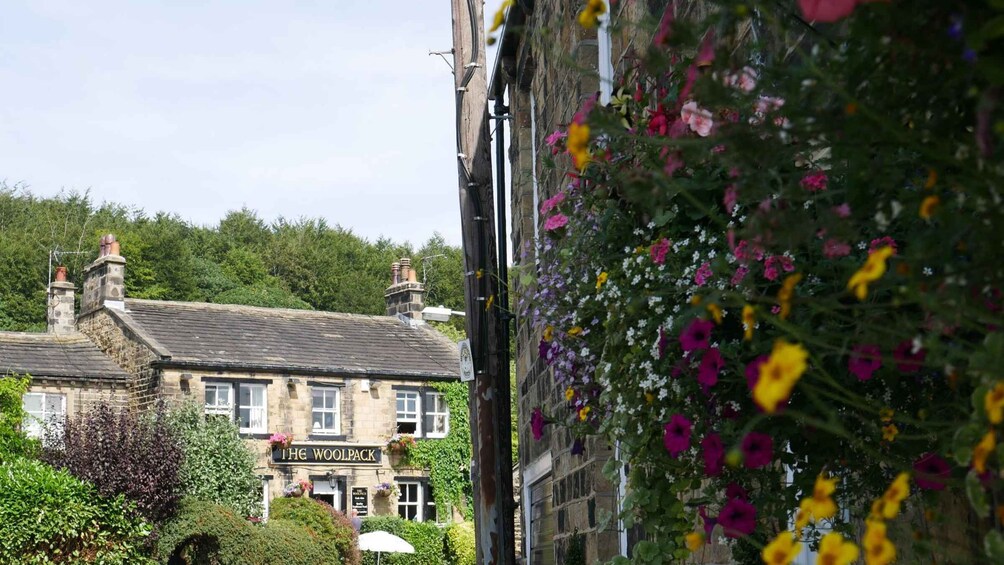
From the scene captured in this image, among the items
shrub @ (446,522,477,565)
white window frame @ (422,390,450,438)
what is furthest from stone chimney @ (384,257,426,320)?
shrub @ (446,522,477,565)

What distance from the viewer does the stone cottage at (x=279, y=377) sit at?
3034 centimetres

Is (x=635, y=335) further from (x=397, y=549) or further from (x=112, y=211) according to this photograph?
(x=112, y=211)

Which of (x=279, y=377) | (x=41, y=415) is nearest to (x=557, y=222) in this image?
(x=41, y=415)

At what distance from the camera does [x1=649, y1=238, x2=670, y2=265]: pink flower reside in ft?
12.0

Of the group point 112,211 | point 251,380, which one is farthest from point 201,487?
point 112,211

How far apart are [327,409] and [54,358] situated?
22.5 ft

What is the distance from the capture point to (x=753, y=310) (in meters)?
1.88

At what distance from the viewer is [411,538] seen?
3091cm

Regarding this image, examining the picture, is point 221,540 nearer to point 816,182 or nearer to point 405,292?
point 405,292

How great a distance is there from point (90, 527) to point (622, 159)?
18820mm

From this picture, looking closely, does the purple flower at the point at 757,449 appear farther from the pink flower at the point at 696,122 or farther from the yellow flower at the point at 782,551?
the pink flower at the point at 696,122

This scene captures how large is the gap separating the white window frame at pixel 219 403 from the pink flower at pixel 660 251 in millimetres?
27522

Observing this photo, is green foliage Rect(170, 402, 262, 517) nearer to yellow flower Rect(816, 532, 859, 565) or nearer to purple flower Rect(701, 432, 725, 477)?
purple flower Rect(701, 432, 725, 477)

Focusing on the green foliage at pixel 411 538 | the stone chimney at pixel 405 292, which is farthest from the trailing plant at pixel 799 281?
the stone chimney at pixel 405 292
